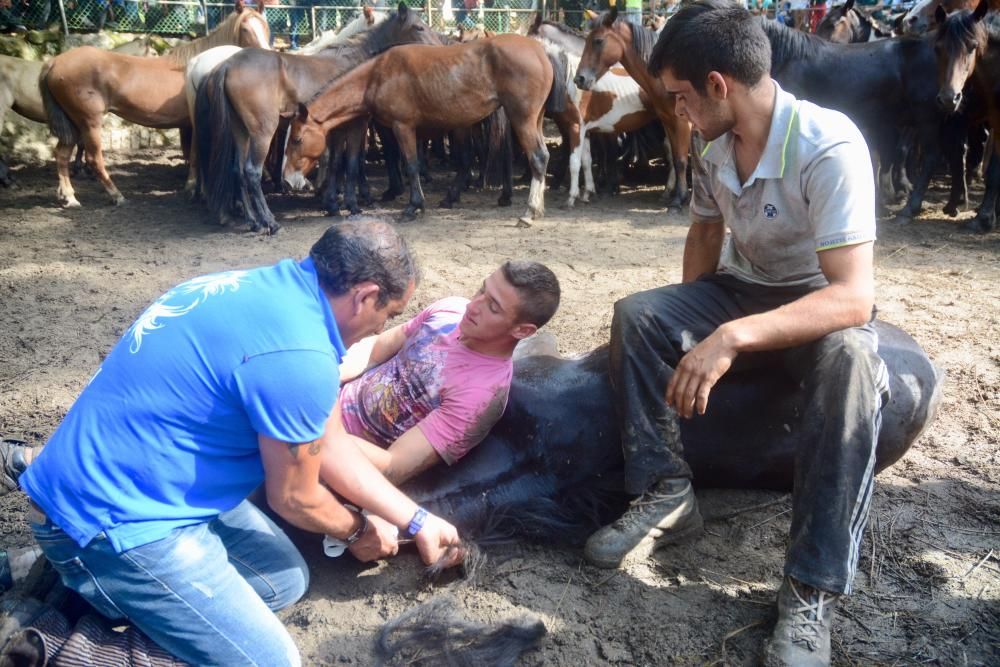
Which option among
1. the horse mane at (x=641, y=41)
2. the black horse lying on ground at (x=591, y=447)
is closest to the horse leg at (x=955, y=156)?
the horse mane at (x=641, y=41)

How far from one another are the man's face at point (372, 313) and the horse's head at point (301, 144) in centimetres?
615

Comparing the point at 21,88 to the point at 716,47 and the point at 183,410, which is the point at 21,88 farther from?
the point at 716,47

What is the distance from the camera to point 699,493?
292 cm

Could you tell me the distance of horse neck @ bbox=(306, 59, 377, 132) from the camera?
773 cm

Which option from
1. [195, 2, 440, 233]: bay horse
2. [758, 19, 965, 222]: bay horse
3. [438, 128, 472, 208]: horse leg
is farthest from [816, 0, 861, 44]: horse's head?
[195, 2, 440, 233]: bay horse

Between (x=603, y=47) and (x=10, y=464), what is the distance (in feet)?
21.8

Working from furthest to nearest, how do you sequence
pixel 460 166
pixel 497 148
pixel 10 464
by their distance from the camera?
pixel 460 166 → pixel 497 148 → pixel 10 464

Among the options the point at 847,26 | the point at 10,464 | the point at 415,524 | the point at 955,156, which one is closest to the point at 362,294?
the point at 415,524

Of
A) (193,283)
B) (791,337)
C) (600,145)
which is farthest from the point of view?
(600,145)

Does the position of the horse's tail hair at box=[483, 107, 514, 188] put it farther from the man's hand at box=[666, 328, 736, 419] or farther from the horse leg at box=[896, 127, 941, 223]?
the man's hand at box=[666, 328, 736, 419]

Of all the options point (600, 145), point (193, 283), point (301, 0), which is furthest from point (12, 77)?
point (193, 283)

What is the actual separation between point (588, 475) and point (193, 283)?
1456 millimetres

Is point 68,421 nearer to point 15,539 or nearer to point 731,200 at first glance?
point 15,539

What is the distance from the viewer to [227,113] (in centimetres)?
755
